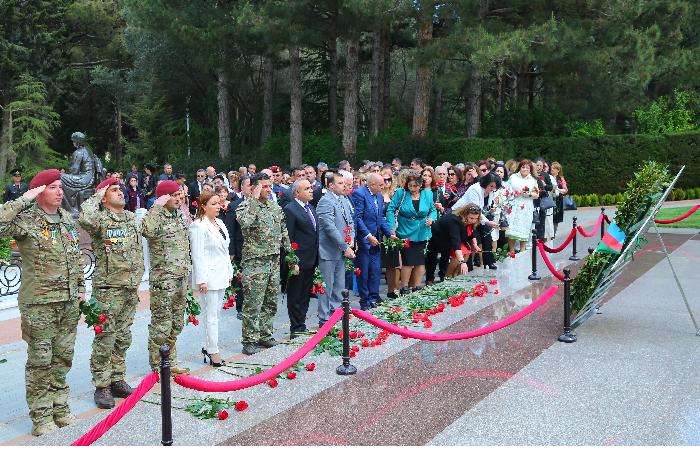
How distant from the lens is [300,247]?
28.6 feet

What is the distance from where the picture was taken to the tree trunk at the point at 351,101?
29000 millimetres

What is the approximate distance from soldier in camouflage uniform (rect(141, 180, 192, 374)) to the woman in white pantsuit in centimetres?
31

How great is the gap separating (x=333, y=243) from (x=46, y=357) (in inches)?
156

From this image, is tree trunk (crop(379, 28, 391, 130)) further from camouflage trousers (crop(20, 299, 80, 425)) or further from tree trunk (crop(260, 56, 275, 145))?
camouflage trousers (crop(20, 299, 80, 425))

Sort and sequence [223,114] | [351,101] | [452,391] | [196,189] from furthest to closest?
[223,114]
[351,101]
[196,189]
[452,391]

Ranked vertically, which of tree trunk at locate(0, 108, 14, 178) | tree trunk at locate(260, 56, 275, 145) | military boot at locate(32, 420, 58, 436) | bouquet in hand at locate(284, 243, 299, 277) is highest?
tree trunk at locate(260, 56, 275, 145)

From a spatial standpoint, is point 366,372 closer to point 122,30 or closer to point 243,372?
point 243,372

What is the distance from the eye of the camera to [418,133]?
1086 inches

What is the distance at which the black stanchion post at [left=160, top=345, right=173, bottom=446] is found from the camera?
4523mm

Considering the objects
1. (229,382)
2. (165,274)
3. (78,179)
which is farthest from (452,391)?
(78,179)

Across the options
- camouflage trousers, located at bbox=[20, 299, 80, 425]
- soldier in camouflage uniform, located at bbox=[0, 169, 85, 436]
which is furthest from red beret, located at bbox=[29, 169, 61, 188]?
camouflage trousers, located at bbox=[20, 299, 80, 425]

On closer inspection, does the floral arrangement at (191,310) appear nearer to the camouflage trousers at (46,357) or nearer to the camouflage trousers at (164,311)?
the camouflage trousers at (164,311)

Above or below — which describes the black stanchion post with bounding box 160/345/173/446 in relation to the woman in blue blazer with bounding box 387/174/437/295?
below

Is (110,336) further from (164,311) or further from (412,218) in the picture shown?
(412,218)
